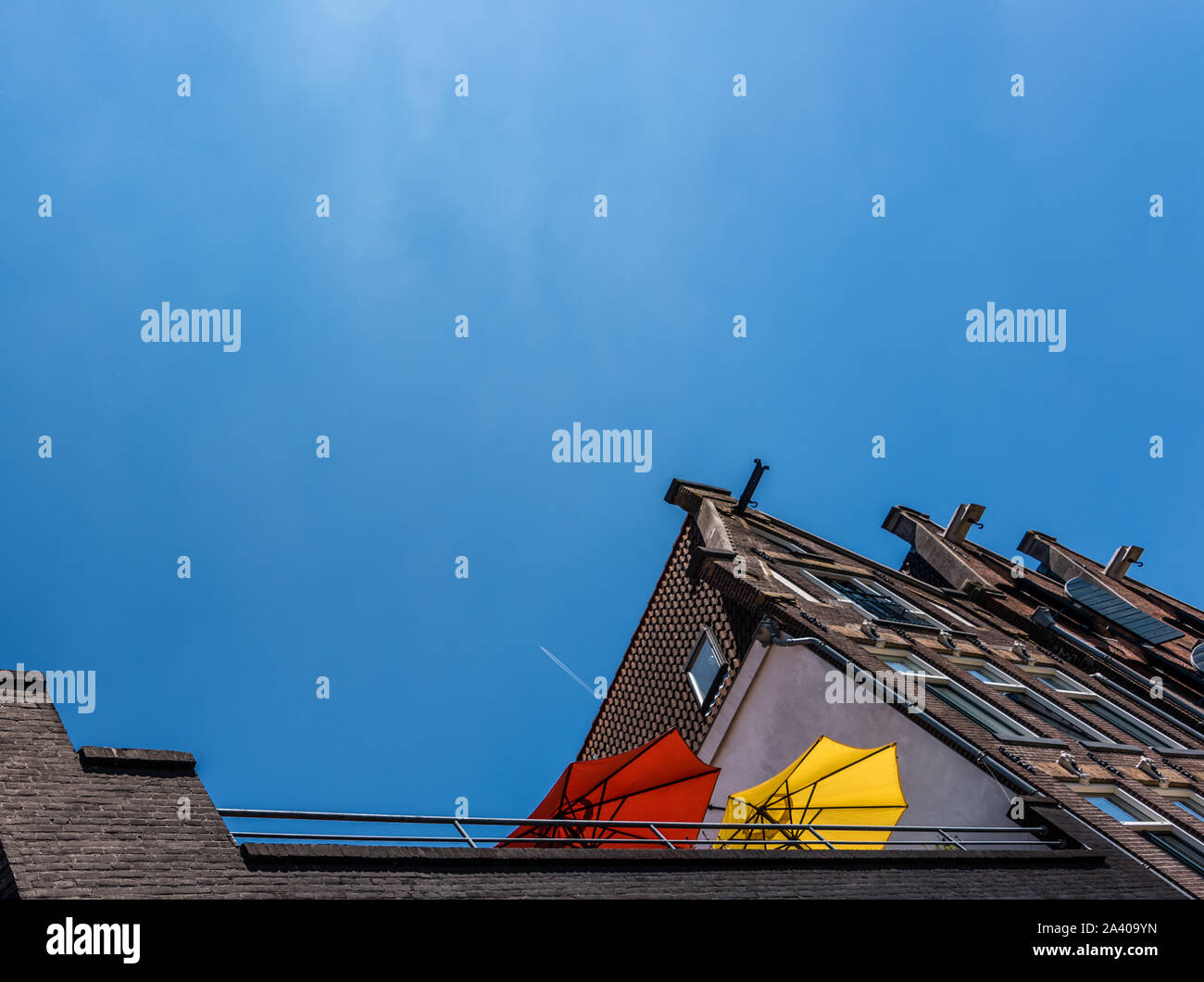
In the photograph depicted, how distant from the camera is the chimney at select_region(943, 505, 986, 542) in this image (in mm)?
32438

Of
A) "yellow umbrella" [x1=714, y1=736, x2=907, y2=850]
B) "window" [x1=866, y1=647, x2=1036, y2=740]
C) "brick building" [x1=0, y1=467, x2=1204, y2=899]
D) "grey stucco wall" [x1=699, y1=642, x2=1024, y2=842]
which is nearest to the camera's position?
"brick building" [x1=0, y1=467, x2=1204, y2=899]

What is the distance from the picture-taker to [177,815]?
8172 millimetres

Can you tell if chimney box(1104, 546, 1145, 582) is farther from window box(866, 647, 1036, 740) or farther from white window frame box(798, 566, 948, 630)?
window box(866, 647, 1036, 740)

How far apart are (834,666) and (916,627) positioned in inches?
221

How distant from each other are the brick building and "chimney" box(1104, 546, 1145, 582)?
7 cm

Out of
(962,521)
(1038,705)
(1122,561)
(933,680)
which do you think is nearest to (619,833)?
(933,680)

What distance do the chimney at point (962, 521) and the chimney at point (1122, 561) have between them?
5.70 m

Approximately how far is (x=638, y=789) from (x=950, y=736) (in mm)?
5550

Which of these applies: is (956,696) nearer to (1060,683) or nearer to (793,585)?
(793,585)

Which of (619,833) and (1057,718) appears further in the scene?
(1057,718)

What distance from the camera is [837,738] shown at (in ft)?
56.8

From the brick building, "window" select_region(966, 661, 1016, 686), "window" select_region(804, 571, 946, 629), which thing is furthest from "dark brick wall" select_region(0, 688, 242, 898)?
"window" select_region(966, 661, 1016, 686)
